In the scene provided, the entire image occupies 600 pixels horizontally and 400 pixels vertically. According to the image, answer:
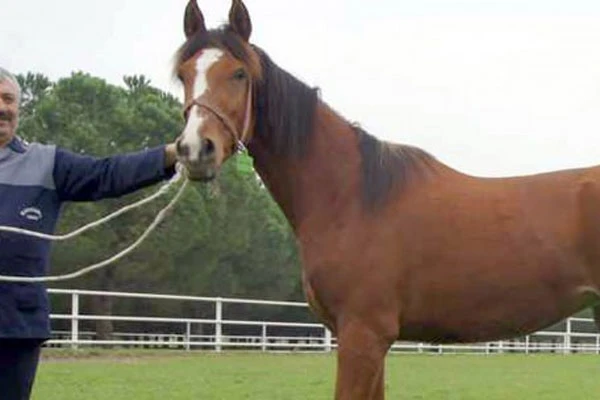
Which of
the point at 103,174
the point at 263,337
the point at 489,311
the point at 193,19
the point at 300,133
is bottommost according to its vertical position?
the point at 263,337

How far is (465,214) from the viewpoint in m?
4.96

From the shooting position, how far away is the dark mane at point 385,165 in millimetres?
4957

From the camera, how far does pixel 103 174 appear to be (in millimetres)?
3996

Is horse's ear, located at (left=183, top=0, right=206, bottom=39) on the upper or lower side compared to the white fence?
upper

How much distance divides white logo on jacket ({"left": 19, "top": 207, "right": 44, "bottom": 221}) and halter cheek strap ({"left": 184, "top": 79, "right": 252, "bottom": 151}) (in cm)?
93

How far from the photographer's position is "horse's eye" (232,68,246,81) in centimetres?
457

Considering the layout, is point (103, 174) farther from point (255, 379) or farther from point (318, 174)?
point (255, 379)

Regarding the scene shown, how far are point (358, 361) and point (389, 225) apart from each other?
0.73 m

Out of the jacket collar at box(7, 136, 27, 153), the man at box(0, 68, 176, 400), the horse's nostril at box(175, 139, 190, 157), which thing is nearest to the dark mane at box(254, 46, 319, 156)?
the horse's nostril at box(175, 139, 190, 157)

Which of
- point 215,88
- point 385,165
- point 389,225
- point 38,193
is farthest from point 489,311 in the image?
point 38,193

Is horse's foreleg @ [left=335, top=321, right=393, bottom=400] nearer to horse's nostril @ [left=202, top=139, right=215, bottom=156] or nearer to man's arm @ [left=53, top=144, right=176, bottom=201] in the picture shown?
horse's nostril @ [left=202, top=139, right=215, bottom=156]

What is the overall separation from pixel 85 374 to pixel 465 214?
8.08 meters

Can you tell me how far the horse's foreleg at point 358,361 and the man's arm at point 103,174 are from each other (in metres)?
1.27

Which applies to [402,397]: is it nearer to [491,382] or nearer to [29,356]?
[491,382]
